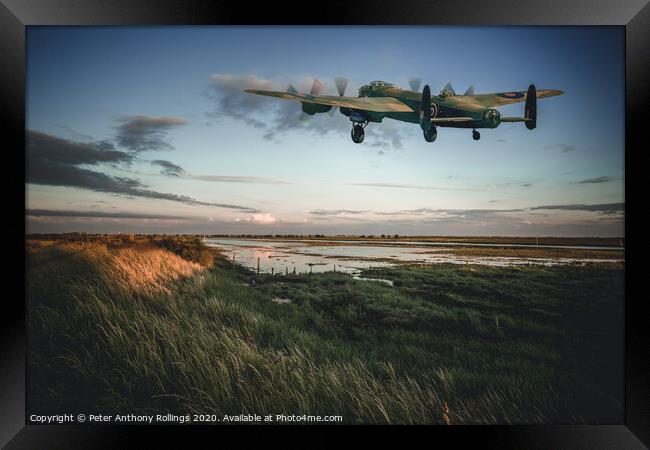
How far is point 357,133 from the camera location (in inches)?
150

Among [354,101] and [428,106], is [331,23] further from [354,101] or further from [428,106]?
[428,106]

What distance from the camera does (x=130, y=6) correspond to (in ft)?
11.2

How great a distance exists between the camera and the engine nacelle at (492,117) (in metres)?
3.53

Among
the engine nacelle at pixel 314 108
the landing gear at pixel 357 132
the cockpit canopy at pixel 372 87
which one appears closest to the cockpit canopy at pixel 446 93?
the cockpit canopy at pixel 372 87

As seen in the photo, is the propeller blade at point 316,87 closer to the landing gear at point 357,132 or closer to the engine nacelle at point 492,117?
the landing gear at point 357,132

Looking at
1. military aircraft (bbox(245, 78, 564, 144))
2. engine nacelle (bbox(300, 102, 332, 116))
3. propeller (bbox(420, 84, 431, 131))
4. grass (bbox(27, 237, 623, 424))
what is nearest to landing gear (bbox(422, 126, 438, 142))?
military aircraft (bbox(245, 78, 564, 144))

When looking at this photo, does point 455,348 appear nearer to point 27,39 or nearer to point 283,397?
point 283,397

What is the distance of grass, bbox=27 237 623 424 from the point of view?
342 centimetres

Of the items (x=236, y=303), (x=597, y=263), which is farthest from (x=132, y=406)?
(x=597, y=263)

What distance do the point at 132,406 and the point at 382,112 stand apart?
455 centimetres

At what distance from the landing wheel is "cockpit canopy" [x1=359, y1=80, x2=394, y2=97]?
394 mm

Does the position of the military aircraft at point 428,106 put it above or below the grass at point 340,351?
above

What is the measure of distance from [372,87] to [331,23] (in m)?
0.85

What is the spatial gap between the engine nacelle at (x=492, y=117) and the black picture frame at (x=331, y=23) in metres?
0.97
